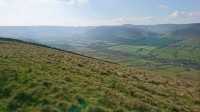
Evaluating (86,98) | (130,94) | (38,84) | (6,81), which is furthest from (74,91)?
(6,81)

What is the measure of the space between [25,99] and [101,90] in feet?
22.5

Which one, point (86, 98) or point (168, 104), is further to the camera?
point (168, 104)

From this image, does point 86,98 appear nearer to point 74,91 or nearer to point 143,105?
point 74,91

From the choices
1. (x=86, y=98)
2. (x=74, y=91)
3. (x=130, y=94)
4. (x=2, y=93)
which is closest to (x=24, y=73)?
(x=2, y=93)

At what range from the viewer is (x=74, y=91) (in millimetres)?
24641

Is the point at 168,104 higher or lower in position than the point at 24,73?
lower

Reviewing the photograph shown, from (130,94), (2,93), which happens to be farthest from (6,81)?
(130,94)

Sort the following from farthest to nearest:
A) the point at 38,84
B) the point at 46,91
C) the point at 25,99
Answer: the point at 38,84
the point at 46,91
the point at 25,99

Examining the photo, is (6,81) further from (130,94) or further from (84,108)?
(130,94)

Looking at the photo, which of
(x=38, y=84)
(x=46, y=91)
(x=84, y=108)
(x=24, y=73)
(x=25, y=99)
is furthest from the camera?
(x=24, y=73)

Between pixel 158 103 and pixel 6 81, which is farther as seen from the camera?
pixel 6 81

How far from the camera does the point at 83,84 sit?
2728cm

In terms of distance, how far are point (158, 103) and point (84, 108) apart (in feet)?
23.4

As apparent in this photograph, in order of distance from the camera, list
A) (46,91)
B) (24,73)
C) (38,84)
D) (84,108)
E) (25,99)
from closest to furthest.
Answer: (84,108) → (25,99) → (46,91) → (38,84) → (24,73)
